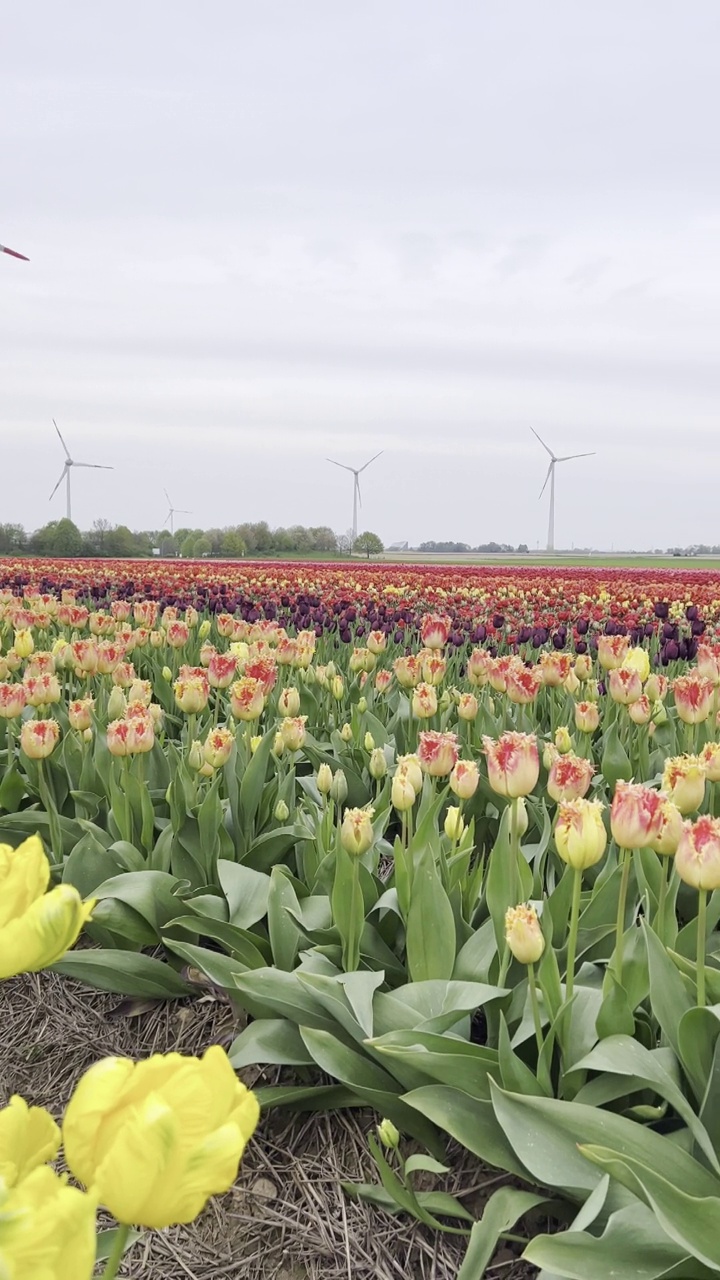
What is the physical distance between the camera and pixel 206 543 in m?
57.1

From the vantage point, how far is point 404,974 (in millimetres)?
2480

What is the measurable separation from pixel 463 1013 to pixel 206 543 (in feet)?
185

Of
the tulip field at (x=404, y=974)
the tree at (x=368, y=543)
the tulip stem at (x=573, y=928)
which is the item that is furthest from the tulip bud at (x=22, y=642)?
the tree at (x=368, y=543)

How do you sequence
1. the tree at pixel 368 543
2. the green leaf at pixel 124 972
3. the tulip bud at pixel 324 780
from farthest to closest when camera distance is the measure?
1. the tree at pixel 368 543
2. the tulip bud at pixel 324 780
3. the green leaf at pixel 124 972

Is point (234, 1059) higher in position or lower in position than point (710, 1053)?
lower

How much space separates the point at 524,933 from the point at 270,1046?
84 centimetres

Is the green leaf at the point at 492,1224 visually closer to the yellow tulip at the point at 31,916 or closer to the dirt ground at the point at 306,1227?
the dirt ground at the point at 306,1227

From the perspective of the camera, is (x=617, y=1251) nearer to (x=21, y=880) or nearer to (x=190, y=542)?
(x=21, y=880)

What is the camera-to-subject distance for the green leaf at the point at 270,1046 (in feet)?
7.01

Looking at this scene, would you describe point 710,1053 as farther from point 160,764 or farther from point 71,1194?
point 160,764

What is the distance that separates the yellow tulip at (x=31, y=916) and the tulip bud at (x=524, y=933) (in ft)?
3.25

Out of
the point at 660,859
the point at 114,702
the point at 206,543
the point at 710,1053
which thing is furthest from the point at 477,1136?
the point at 206,543

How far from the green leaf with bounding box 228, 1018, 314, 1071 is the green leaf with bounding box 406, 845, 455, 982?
0.31 metres

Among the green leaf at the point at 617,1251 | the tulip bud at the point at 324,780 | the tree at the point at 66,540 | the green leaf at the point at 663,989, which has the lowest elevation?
Answer: the green leaf at the point at 617,1251
